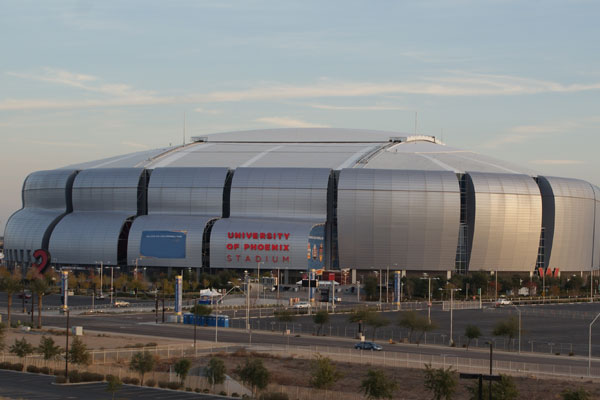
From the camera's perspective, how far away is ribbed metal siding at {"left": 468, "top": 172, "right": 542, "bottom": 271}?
178625 mm

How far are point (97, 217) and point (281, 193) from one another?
118 feet

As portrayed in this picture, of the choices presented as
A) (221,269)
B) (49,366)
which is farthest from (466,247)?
(49,366)

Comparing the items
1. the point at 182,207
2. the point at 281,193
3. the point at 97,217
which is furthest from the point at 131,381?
the point at 97,217

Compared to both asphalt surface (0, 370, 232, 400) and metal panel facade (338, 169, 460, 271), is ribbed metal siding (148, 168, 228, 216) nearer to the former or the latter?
metal panel facade (338, 169, 460, 271)

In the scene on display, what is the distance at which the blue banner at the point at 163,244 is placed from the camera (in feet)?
592

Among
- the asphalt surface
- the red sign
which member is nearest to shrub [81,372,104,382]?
the asphalt surface

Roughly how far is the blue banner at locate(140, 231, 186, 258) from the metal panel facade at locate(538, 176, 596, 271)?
224ft

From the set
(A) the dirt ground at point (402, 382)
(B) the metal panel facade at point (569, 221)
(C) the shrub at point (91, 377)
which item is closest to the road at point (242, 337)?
(A) the dirt ground at point (402, 382)

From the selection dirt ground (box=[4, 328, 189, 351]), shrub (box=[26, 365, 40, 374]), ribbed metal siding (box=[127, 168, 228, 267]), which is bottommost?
dirt ground (box=[4, 328, 189, 351])

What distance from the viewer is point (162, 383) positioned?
6309 centimetres

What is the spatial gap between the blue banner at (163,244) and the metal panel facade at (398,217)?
29.0m

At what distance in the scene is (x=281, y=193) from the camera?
18112 centimetres

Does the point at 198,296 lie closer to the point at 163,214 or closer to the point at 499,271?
the point at 163,214

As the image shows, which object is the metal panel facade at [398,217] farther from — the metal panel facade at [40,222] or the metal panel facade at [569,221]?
the metal panel facade at [40,222]
